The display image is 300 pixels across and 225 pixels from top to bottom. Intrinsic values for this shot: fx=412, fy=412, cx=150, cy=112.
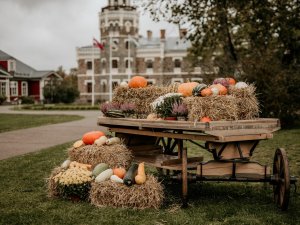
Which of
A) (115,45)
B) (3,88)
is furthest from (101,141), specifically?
(115,45)

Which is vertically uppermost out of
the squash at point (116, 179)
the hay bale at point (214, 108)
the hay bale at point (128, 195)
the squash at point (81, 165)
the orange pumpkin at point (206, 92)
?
the orange pumpkin at point (206, 92)

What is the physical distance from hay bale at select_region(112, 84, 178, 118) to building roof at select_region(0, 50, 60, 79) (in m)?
51.2

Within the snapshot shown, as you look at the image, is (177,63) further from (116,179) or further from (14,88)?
(116,179)

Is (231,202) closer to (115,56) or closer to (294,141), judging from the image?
(294,141)

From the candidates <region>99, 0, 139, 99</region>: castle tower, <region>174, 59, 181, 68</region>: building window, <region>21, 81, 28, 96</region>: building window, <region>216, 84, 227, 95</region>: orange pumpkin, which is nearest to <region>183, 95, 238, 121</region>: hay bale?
<region>216, 84, 227, 95</region>: orange pumpkin

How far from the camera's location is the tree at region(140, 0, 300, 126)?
629 inches

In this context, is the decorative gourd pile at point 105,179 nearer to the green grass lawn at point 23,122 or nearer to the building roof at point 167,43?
the green grass lawn at point 23,122

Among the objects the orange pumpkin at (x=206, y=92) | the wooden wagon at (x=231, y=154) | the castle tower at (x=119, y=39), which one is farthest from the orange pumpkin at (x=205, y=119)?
the castle tower at (x=119, y=39)

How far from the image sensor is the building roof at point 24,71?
184ft

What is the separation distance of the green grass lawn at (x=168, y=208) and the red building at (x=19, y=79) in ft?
159

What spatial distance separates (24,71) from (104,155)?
184 ft

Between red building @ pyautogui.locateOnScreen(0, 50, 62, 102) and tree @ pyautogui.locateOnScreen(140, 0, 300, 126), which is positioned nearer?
tree @ pyautogui.locateOnScreen(140, 0, 300, 126)

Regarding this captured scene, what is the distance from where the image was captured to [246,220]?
5.07m

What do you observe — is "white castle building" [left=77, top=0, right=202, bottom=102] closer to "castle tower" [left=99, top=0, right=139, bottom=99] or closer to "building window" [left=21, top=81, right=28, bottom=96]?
"castle tower" [left=99, top=0, right=139, bottom=99]
